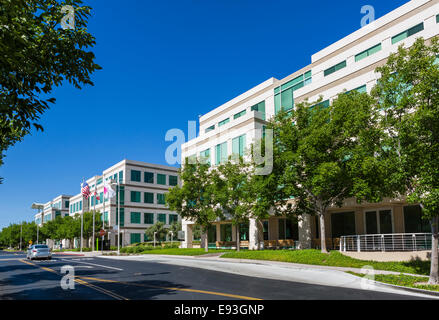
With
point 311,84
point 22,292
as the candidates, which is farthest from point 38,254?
point 311,84

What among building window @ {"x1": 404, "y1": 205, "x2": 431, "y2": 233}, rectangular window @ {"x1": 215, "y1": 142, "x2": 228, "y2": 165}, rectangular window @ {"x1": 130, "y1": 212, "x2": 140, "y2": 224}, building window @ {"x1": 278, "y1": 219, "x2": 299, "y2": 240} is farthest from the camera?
rectangular window @ {"x1": 130, "y1": 212, "x2": 140, "y2": 224}

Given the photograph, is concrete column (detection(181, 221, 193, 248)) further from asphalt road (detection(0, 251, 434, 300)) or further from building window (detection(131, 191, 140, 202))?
asphalt road (detection(0, 251, 434, 300))

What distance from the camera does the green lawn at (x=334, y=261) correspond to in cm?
1830

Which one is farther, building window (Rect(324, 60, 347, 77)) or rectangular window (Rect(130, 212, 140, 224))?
rectangular window (Rect(130, 212, 140, 224))

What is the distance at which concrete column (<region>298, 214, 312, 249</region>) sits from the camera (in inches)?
1197

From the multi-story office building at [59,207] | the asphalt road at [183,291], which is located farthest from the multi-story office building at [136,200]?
the asphalt road at [183,291]

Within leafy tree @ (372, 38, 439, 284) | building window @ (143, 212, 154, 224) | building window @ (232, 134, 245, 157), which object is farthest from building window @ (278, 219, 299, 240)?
building window @ (143, 212, 154, 224)

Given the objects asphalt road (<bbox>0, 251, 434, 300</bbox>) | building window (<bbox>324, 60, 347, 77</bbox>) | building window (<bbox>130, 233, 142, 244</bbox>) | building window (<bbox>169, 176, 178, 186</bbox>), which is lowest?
building window (<bbox>130, 233, 142, 244</bbox>)

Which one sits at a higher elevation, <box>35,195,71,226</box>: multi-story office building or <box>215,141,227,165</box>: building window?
<box>215,141,227,165</box>: building window

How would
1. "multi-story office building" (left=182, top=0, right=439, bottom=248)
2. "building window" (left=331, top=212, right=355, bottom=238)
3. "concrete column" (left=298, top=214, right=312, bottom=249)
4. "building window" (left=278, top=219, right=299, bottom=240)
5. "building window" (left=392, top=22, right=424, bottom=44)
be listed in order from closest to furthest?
"multi-story office building" (left=182, top=0, right=439, bottom=248)
"building window" (left=392, top=22, right=424, bottom=44)
"building window" (left=331, top=212, right=355, bottom=238)
"concrete column" (left=298, top=214, right=312, bottom=249)
"building window" (left=278, top=219, right=299, bottom=240)

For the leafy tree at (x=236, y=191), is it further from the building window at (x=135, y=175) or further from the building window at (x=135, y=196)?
the building window at (x=135, y=175)

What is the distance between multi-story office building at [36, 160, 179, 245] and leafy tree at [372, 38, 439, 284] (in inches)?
2292

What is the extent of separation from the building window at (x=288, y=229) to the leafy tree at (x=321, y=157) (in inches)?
328
